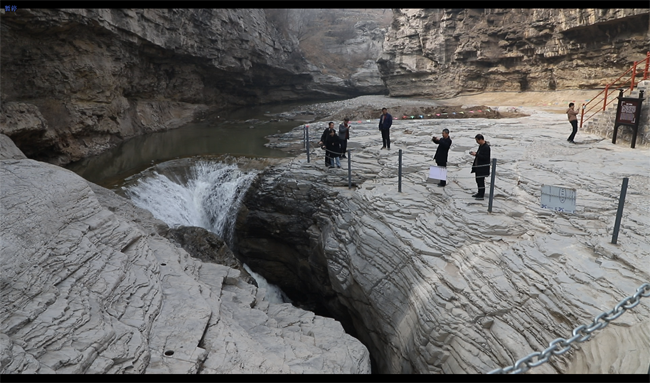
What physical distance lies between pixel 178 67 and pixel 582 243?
87.5 feet

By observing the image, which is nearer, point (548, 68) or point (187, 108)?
point (548, 68)

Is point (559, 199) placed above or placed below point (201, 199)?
above

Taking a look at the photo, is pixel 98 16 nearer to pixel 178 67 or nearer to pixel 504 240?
pixel 178 67

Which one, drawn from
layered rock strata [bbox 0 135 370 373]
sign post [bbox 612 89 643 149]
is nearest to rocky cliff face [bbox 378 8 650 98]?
sign post [bbox 612 89 643 149]

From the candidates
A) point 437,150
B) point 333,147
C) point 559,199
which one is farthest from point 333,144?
point 559,199

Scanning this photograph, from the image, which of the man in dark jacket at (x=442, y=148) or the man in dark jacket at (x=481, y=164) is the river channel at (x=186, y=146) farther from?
the man in dark jacket at (x=481, y=164)

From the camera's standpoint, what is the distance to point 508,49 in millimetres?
28828

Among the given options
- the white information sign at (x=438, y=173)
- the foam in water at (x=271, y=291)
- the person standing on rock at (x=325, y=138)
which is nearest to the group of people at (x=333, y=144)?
the person standing on rock at (x=325, y=138)

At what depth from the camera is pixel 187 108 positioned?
29.4 metres

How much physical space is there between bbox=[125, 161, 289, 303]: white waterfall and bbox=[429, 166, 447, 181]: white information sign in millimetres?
6091

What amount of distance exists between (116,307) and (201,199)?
8522 mm

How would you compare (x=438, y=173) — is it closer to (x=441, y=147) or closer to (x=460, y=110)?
(x=441, y=147)

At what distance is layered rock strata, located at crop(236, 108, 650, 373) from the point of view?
18.4 ft

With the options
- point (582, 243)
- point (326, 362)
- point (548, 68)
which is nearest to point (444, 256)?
point (582, 243)
